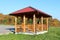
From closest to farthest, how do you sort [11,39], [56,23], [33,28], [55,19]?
1. [11,39]
2. [33,28]
3. [56,23]
4. [55,19]

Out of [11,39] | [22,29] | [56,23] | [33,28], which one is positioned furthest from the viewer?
[56,23]

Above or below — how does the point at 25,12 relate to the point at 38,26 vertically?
above

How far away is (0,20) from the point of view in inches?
2229

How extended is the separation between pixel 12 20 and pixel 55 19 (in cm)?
1516

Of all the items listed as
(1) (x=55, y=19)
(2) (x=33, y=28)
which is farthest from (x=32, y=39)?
(1) (x=55, y=19)

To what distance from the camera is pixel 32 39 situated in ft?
53.4

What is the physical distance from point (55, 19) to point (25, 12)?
39.4m

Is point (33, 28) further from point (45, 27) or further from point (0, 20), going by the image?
point (0, 20)

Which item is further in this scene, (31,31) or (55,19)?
(55,19)

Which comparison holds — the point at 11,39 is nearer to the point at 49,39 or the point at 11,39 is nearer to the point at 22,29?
the point at 49,39

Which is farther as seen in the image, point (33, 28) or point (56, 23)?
point (56, 23)

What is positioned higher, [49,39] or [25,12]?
[25,12]

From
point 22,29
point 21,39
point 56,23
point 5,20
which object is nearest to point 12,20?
point 5,20

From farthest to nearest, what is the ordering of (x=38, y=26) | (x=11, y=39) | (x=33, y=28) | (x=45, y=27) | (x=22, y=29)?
(x=45, y=27) → (x=38, y=26) → (x=22, y=29) → (x=33, y=28) → (x=11, y=39)
